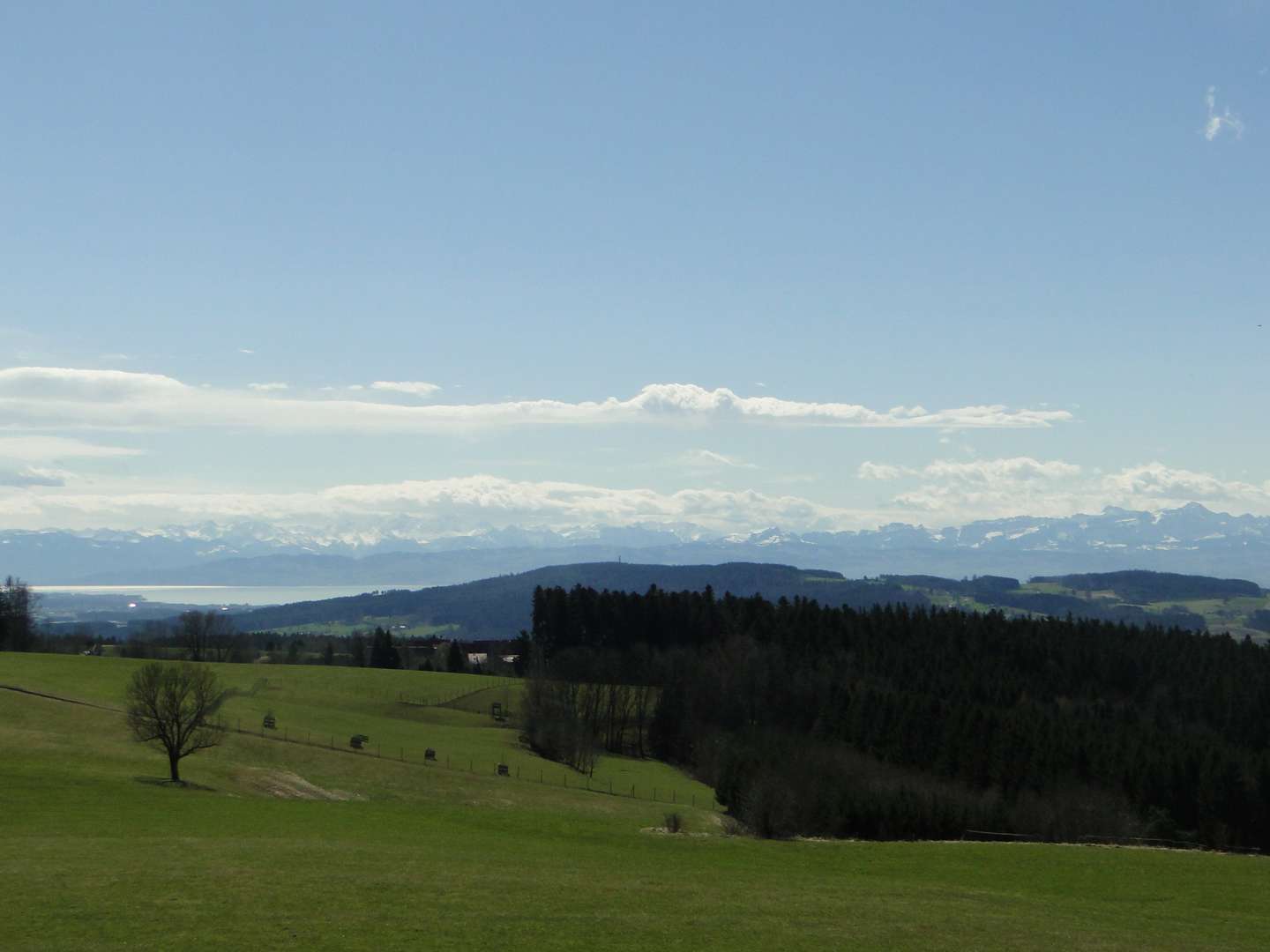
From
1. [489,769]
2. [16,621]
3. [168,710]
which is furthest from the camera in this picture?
[16,621]

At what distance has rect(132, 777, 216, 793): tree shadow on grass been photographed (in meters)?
61.7

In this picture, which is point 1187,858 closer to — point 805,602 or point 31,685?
point 31,685

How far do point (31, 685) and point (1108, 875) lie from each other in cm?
8928

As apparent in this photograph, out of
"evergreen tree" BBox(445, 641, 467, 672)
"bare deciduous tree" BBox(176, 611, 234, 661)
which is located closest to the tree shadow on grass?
"evergreen tree" BBox(445, 641, 467, 672)

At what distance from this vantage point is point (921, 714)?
108875 millimetres

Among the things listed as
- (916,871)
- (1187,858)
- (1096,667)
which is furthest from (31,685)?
(1096,667)

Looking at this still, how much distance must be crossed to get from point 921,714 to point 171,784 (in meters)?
70.5

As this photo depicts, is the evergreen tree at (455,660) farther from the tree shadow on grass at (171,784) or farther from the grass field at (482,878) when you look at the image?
the tree shadow on grass at (171,784)

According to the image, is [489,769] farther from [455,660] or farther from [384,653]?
[384,653]

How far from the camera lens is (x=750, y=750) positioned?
298ft

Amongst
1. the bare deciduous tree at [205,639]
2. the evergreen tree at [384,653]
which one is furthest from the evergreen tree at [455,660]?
the bare deciduous tree at [205,639]

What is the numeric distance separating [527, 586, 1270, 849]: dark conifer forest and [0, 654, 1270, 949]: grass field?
15.0 m

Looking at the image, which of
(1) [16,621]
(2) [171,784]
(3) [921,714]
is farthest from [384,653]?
(2) [171,784]

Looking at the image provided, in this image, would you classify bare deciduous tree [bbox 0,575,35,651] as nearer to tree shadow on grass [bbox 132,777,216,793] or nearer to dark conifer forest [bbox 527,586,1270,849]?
dark conifer forest [bbox 527,586,1270,849]
